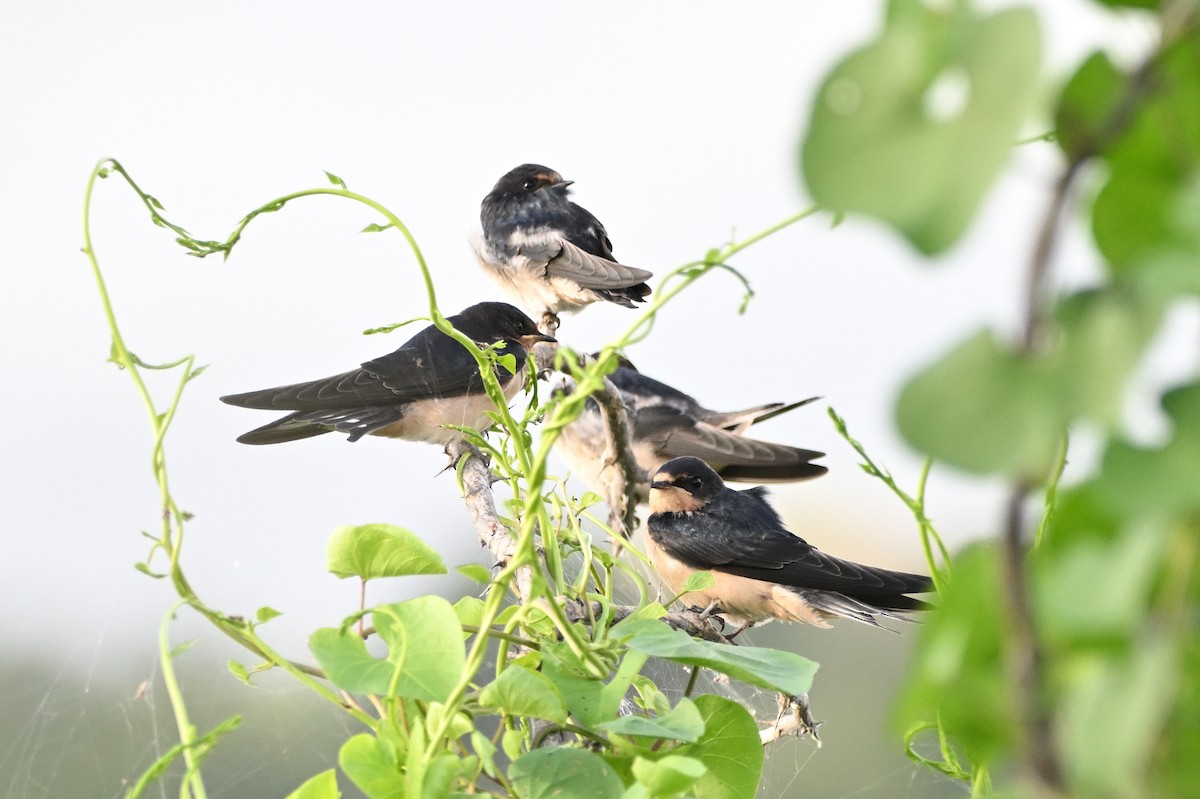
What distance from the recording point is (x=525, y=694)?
2.13 ft

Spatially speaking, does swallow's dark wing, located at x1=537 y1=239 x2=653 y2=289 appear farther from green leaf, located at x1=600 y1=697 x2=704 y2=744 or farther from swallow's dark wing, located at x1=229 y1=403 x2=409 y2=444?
green leaf, located at x1=600 y1=697 x2=704 y2=744

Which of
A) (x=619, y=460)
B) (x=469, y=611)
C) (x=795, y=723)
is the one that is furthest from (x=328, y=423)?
(x=469, y=611)

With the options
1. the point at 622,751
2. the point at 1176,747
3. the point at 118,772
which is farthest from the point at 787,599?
the point at 1176,747

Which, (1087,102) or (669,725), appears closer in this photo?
(1087,102)

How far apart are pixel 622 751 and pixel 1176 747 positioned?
0.48 meters

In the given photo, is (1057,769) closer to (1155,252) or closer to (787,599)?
(1155,252)

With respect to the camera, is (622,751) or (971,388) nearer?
(971,388)

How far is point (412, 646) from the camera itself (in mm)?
651

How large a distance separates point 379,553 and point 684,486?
74.4 inches

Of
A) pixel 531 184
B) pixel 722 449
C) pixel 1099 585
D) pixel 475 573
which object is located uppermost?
pixel 531 184

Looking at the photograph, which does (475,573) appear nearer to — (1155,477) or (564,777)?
(564,777)

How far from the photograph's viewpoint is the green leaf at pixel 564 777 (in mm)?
613

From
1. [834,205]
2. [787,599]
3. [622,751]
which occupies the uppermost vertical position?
[834,205]

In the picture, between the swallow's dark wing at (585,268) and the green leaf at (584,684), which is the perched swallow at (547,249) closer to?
the swallow's dark wing at (585,268)
